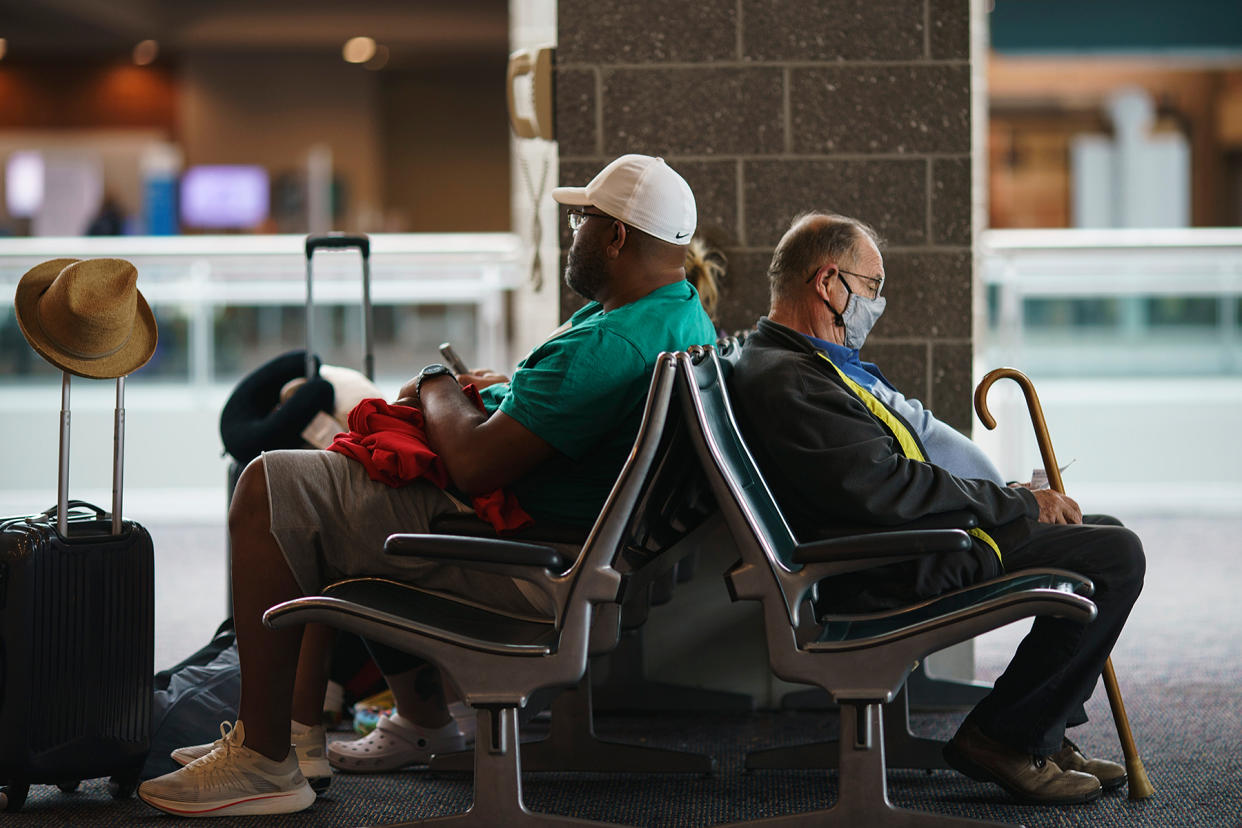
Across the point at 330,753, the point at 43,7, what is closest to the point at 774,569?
the point at 330,753

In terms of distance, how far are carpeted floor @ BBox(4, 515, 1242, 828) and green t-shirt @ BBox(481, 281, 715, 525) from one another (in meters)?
0.55

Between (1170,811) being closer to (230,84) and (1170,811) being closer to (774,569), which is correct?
(774,569)

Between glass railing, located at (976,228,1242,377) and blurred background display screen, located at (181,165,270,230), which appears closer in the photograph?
glass railing, located at (976,228,1242,377)

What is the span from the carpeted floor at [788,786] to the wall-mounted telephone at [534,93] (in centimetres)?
145

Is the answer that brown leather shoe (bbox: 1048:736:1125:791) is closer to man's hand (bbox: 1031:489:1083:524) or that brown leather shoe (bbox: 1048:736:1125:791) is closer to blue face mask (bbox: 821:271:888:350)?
man's hand (bbox: 1031:489:1083:524)

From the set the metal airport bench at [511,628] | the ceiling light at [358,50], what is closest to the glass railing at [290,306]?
the metal airport bench at [511,628]

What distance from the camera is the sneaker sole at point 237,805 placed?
232 cm

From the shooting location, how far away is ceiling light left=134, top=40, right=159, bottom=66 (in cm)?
1294

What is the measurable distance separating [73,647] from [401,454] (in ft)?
2.19

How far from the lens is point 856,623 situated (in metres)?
2.15

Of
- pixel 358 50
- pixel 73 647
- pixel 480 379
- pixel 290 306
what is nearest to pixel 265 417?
pixel 480 379

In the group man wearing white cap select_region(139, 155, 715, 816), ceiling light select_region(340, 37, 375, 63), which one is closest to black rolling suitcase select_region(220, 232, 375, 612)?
man wearing white cap select_region(139, 155, 715, 816)

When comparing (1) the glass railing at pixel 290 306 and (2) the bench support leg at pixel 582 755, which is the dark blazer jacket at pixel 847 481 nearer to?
(2) the bench support leg at pixel 582 755

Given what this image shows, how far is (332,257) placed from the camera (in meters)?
6.28
